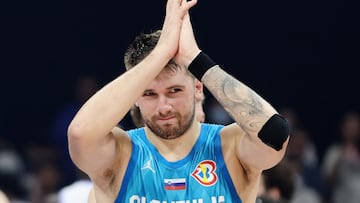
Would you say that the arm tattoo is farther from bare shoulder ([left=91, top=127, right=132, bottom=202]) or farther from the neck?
bare shoulder ([left=91, top=127, right=132, bottom=202])

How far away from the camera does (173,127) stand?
4.64 meters

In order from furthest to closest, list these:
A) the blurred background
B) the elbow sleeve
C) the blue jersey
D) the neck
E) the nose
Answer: the blurred background → the neck → the blue jersey → the nose → the elbow sleeve

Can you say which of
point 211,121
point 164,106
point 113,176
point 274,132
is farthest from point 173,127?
point 211,121

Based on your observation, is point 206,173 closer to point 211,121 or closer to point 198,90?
point 198,90

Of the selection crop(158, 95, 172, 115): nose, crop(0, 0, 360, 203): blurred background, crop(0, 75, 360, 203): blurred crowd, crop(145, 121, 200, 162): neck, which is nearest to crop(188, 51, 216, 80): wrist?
crop(158, 95, 172, 115): nose

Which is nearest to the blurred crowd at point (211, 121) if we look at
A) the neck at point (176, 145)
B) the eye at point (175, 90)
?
the neck at point (176, 145)

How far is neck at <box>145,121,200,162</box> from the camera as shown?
479cm

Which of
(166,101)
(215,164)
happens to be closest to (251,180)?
(215,164)

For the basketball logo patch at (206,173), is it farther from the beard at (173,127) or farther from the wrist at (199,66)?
the wrist at (199,66)

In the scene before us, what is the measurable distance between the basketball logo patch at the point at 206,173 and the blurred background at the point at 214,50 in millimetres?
6097

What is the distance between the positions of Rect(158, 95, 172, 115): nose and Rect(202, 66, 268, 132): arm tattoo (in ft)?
0.62

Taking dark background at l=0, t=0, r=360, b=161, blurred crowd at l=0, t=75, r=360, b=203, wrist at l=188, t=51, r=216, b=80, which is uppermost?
wrist at l=188, t=51, r=216, b=80

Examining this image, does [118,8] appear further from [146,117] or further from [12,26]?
[146,117]

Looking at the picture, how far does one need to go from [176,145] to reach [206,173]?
210mm
